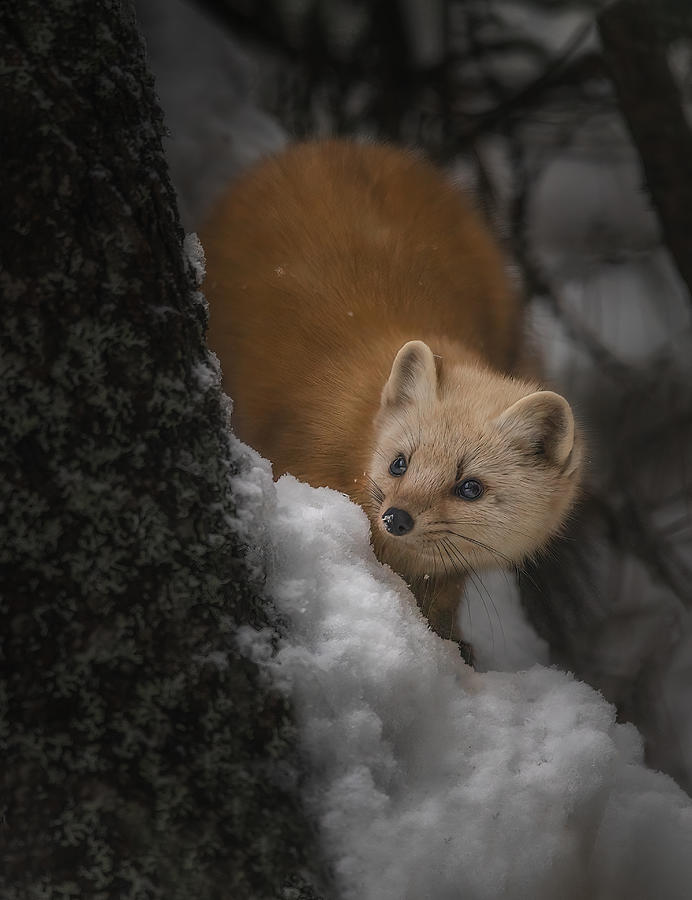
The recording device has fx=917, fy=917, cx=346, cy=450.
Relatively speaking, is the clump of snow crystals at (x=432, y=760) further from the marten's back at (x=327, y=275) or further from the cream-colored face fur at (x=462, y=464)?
the marten's back at (x=327, y=275)

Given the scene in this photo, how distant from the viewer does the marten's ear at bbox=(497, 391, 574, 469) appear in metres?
1.82

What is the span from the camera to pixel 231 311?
2252mm

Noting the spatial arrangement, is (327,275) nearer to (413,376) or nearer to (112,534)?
(413,376)

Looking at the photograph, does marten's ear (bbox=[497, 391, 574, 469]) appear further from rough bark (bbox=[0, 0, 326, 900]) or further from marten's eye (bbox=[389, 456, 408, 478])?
rough bark (bbox=[0, 0, 326, 900])

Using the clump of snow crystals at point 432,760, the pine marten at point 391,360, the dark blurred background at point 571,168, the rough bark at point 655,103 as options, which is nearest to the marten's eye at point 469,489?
the pine marten at point 391,360

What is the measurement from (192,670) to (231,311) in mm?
1300

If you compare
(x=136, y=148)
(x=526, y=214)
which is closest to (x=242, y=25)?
(x=526, y=214)

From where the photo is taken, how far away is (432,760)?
4.23 feet

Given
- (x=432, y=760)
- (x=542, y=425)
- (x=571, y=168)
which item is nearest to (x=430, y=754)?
(x=432, y=760)

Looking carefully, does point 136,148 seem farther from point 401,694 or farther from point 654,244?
point 654,244

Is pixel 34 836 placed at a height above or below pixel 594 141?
below

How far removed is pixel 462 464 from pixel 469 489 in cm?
5

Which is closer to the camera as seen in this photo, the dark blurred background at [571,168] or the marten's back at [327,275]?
the marten's back at [327,275]

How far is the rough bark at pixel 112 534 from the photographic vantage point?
97 cm
